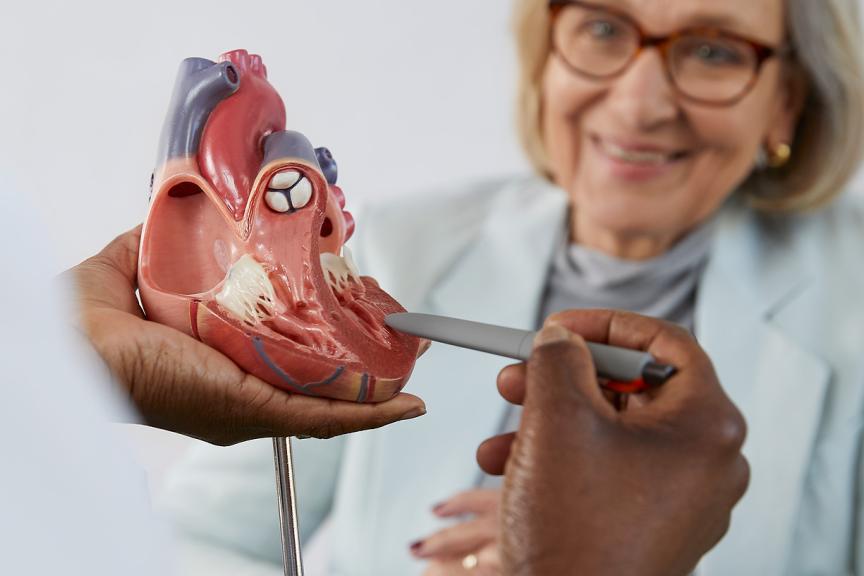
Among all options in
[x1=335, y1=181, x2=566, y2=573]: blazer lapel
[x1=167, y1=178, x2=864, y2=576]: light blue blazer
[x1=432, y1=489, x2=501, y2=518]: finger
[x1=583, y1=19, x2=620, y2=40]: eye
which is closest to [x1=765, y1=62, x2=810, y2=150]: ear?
[x1=167, y1=178, x2=864, y2=576]: light blue blazer

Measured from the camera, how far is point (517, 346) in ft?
1.71

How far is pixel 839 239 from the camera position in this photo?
1.40m

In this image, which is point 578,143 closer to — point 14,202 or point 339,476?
point 339,476

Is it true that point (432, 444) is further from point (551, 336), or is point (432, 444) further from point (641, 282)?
point (551, 336)

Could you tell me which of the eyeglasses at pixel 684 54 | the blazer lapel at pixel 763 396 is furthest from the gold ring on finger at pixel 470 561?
the eyeglasses at pixel 684 54

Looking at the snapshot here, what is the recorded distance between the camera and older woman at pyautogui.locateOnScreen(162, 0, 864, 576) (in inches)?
48.9

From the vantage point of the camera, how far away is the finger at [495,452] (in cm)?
56

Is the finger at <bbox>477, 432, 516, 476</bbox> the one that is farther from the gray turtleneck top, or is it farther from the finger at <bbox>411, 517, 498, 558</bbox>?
the gray turtleneck top

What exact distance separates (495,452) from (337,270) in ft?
0.47

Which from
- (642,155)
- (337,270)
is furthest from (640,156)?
(337,270)

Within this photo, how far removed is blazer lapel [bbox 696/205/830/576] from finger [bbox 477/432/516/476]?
0.75 m

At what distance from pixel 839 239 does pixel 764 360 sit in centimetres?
24

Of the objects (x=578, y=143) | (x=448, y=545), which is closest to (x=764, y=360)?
(x=578, y=143)

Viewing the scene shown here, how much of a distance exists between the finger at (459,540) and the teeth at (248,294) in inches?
20.1
